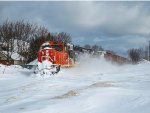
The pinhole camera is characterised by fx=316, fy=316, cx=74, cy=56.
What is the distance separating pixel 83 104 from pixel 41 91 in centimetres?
413

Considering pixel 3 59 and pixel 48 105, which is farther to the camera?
pixel 3 59

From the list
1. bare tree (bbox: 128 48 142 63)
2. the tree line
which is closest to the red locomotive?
the tree line

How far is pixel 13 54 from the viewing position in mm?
63969

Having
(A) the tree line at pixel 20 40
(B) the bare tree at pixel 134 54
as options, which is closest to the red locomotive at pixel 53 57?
(A) the tree line at pixel 20 40

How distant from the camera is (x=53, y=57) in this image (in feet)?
73.9

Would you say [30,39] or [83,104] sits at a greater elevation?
[30,39]

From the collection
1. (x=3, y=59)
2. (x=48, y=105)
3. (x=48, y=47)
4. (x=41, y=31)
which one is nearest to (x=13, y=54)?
(x=3, y=59)

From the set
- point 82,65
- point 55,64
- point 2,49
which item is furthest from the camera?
point 2,49

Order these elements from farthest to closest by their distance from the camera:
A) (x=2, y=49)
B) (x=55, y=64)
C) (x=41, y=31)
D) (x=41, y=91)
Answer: (x=41, y=31), (x=2, y=49), (x=55, y=64), (x=41, y=91)

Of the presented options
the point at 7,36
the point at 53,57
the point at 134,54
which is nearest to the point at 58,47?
the point at 53,57

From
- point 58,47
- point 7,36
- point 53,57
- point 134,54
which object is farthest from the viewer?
point 134,54

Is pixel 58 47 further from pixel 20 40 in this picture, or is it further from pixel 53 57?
pixel 20 40

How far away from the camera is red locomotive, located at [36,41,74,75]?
70.2 ft

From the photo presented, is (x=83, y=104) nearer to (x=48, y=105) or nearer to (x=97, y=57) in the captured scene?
(x=48, y=105)
